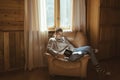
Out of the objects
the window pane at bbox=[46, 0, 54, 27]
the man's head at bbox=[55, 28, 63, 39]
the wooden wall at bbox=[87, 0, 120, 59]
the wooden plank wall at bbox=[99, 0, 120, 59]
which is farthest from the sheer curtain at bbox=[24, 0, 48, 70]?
the wooden plank wall at bbox=[99, 0, 120, 59]

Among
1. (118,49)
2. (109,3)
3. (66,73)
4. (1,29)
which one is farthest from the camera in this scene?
(118,49)

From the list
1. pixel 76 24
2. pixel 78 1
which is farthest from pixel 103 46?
pixel 78 1

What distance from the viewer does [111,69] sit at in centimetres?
466

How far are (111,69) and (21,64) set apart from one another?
86.7 inches

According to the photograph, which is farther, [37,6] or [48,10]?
[48,10]

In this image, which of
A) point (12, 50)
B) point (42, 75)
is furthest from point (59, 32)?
point (12, 50)

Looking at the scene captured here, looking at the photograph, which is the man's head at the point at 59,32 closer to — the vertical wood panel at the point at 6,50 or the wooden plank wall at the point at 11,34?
the wooden plank wall at the point at 11,34

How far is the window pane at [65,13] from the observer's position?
16.7 feet

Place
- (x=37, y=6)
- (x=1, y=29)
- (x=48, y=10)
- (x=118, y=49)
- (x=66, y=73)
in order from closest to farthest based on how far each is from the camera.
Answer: (x=66, y=73) → (x=1, y=29) → (x=37, y=6) → (x=48, y=10) → (x=118, y=49)

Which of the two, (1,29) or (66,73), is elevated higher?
(1,29)

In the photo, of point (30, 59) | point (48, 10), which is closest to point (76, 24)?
point (48, 10)

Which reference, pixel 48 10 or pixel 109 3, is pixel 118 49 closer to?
pixel 109 3

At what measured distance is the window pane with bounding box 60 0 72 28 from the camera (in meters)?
5.09

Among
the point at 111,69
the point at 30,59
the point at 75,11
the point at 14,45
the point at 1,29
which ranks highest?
the point at 75,11
